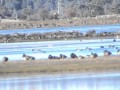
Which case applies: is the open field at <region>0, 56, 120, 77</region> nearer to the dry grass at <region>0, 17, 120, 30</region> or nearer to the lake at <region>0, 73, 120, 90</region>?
the lake at <region>0, 73, 120, 90</region>

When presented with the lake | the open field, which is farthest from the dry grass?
the lake

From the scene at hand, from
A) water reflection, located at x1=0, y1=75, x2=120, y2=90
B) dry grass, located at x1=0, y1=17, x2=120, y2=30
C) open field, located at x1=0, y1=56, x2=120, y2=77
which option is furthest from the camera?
dry grass, located at x1=0, y1=17, x2=120, y2=30

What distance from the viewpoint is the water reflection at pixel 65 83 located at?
94.5ft

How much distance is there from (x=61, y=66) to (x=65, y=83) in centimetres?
590

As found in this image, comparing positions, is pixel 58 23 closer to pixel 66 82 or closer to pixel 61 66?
pixel 61 66

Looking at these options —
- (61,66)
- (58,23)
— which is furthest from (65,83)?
(58,23)

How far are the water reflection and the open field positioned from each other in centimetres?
242

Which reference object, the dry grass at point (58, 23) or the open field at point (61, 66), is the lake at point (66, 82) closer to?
the open field at point (61, 66)

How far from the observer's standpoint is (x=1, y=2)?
594ft

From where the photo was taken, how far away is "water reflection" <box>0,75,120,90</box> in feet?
94.5

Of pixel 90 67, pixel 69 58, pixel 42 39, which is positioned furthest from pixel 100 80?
pixel 42 39

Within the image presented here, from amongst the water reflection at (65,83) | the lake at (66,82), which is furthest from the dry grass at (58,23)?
the water reflection at (65,83)

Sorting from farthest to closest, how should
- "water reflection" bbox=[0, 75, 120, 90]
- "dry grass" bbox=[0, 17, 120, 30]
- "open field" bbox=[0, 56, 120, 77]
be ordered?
"dry grass" bbox=[0, 17, 120, 30], "open field" bbox=[0, 56, 120, 77], "water reflection" bbox=[0, 75, 120, 90]

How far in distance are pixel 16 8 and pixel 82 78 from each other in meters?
146
